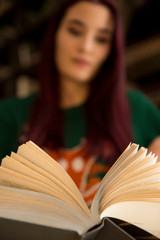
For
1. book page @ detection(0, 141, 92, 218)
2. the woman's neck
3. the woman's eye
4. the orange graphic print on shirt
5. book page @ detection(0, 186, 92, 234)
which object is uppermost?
the woman's eye

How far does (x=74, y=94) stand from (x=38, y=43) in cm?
166

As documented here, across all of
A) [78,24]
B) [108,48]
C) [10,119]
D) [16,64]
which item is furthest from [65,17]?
[16,64]

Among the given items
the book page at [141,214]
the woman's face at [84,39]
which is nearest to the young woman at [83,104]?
the woman's face at [84,39]

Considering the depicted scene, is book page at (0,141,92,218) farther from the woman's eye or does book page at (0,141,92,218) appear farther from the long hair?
the woman's eye

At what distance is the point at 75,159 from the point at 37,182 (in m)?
0.64

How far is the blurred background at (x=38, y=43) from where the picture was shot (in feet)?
6.35

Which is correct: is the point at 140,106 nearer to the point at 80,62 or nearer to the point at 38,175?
the point at 80,62

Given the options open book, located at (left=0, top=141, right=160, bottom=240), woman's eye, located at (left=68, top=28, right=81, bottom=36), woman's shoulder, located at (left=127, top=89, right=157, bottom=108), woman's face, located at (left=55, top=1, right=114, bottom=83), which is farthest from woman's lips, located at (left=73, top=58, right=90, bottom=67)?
open book, located at (left=0, top=141, right=160, bottom=240)

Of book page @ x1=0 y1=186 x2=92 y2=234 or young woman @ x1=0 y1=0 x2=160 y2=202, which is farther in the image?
young woman @ x1=0 y1=0 x2=160 y2=202

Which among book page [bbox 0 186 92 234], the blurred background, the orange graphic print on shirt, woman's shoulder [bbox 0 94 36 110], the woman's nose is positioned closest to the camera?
book page [bbox 0 186 92 234]

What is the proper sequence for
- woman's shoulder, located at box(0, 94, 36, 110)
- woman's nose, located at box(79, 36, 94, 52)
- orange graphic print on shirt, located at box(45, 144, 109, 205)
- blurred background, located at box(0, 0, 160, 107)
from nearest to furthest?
orange graphic print on shirt, located at box(45, 144, 109, 205) → woman's nose, located at box(79, 36, 94, 52) → woman's shoulder, located at box(0, 94, 36, 110) → blurred background, located at box(0, 0, 160, 107)

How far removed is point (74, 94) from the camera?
1.25 m

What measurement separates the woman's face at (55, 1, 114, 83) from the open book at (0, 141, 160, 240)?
0.76 m

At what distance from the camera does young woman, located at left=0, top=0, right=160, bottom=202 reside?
1.07 metres
